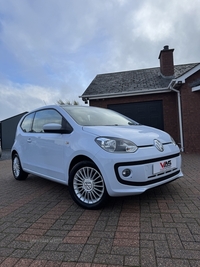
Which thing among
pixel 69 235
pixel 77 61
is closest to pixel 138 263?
pixel 69 235

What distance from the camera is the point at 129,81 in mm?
12055

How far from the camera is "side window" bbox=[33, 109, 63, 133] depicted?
12.3ft

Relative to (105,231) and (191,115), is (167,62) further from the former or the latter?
(105,231)

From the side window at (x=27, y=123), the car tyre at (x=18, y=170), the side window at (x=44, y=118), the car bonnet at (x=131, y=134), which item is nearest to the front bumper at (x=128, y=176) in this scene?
the car bonnet at (x=131, y=134)

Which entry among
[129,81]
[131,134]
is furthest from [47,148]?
[129,81]

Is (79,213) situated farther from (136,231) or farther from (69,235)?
(136,231)

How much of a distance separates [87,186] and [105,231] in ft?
2.59

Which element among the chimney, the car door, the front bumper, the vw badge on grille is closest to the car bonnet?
the vw badge on grille

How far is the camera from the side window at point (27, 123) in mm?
4668

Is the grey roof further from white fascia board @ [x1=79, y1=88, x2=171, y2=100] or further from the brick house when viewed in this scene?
white fascia board @ [x1=79, y1=88, x2=171, y2=100]

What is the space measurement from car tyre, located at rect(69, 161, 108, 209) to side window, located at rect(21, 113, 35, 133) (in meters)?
2.01

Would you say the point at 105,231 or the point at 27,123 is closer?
the point at 105,231

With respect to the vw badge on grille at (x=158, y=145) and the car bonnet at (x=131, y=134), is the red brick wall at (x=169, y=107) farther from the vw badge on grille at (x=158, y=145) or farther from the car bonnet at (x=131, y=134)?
the vw badge on grille at (x=158, y=145)

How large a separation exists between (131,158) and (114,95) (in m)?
8.25
